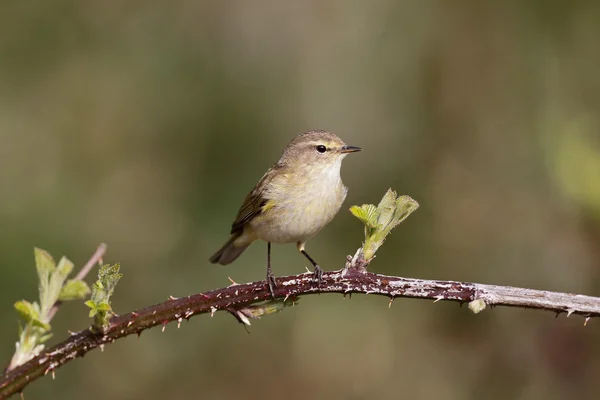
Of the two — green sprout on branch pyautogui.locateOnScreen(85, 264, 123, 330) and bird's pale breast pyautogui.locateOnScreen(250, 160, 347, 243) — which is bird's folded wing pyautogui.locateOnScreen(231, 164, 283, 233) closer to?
bird's pale breast pyautogui.locateOnScreen(250, 160, 347, 243)

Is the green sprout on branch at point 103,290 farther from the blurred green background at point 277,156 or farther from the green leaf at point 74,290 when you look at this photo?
the blurred green background at point 277,156

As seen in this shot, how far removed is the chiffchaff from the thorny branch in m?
1.83

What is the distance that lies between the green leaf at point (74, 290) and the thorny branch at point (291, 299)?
16cm

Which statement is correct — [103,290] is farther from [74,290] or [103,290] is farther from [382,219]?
[382,219]

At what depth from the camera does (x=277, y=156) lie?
23.2 ft

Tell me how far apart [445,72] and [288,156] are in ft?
8.56

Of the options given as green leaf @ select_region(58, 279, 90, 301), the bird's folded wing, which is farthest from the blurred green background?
green leaf @ select_region(58, 279, 90, 301)

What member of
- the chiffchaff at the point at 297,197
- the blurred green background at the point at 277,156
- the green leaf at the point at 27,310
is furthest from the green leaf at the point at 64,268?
the blurred green background at the point at 277,156

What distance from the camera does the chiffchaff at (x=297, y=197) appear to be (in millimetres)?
4980

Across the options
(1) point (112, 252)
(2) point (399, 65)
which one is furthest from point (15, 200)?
(2) point (399, 65)

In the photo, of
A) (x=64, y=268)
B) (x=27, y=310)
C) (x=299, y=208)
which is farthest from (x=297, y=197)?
(x=27, y=310)

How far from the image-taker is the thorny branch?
267cm

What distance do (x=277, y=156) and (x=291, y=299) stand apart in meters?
4.14

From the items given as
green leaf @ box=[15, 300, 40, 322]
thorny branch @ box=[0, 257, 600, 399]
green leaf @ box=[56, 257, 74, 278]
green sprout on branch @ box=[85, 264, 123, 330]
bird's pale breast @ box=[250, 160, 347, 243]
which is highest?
bird's pale breast @ box=[250, 160, 347, 243]
